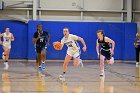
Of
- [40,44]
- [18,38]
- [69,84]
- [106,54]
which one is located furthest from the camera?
→ [18,38]

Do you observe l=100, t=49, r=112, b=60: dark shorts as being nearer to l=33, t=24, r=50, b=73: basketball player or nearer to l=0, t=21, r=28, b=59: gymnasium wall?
l=33, t=24, r=50, b=73: basketball player

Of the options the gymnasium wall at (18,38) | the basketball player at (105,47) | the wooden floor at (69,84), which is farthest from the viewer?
the gymnasium wall at (18,38)

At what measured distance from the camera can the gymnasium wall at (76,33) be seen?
23828 millimetres

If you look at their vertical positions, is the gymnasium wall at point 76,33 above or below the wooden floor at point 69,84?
above

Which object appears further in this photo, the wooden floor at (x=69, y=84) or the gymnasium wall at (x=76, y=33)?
the gymnasium wall at (x=76, y=33)

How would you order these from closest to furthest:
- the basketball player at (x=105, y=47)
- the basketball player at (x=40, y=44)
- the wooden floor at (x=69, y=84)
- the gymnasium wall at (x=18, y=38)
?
the wooden floor at (x=69, y=84), the basketball player at (x=105, y=47), the basketball player at (x=40, y=44), the gymnasium wall at (x=18, y=38)

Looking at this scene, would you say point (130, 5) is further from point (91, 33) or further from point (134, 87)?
point (134, 87)

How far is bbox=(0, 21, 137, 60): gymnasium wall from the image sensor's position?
78.2ft

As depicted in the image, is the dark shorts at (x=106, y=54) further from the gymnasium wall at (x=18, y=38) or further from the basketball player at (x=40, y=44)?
the gymnasium wall at (x=18, y=38)

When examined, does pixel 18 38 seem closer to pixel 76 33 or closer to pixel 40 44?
pixel 76 33

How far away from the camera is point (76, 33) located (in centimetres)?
2403

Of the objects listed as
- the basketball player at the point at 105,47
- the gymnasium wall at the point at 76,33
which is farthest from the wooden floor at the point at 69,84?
the gymnasium wall at the point at 76,33

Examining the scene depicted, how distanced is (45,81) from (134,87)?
11.0 feet

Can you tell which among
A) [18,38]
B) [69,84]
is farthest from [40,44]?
[18,38]
